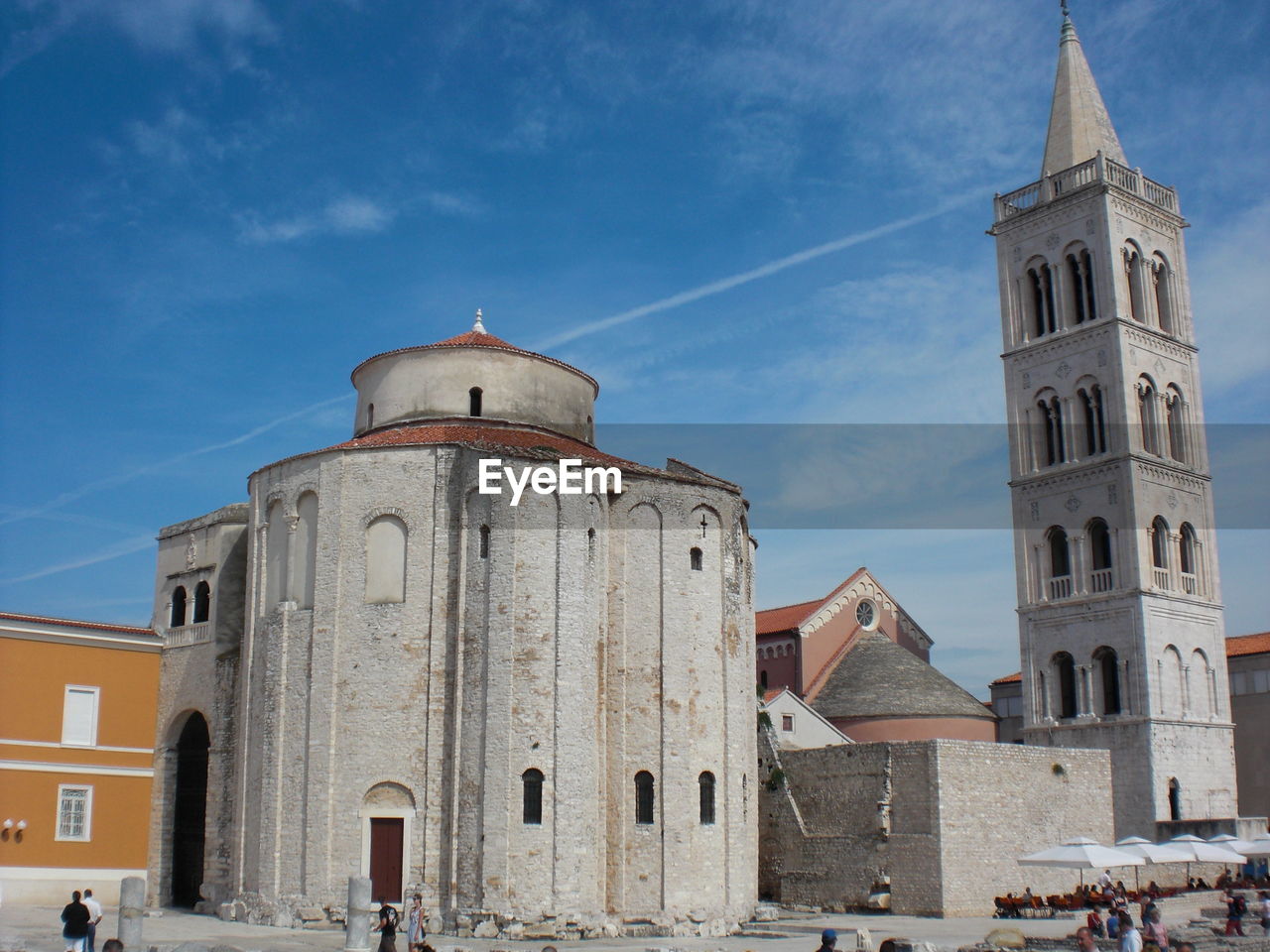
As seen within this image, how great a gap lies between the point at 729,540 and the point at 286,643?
422 inches

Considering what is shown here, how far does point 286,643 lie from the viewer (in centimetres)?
3042

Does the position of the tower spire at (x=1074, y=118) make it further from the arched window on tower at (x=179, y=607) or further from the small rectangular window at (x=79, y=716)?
the small rectangular window at (x=79, y=716)

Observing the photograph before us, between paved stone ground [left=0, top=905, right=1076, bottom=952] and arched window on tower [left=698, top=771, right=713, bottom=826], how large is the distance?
8.64 feet

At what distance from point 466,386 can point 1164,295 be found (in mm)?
28091

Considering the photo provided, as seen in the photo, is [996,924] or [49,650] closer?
[996,924]

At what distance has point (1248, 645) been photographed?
169 feet

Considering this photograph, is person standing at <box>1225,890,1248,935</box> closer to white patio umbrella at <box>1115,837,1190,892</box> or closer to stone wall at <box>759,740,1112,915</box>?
white patio umbrella at <box>1115,837,1190,892</box>

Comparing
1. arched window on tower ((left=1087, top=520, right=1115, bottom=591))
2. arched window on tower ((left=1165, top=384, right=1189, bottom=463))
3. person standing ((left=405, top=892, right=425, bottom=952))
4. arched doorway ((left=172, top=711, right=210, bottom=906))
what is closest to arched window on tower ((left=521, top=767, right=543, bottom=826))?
person standing ((left=405, top=892, right=425, bottom=952))

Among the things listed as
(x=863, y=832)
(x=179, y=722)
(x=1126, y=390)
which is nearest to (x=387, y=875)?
(x=179, y=722)

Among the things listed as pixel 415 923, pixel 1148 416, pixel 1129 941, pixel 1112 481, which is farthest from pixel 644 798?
pixel 1148 416

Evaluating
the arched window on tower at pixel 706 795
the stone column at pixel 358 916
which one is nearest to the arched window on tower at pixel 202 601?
the arched window on tower at pixel 706 795

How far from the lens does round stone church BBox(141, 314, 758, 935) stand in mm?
28375

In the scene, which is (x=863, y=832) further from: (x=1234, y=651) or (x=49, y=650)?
(x=1234, y=651)

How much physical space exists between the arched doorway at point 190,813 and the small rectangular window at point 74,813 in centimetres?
239
